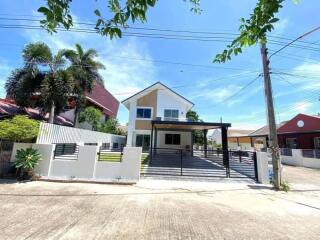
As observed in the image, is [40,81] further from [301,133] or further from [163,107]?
[301,133]

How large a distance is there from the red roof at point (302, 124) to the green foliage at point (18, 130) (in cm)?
2479

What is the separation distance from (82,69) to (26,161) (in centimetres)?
1247

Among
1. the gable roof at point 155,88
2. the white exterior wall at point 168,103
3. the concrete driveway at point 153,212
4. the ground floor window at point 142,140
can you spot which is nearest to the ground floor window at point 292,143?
the gable roof at point 155,88

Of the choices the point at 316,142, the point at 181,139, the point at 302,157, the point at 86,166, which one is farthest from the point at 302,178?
the point at 86,166

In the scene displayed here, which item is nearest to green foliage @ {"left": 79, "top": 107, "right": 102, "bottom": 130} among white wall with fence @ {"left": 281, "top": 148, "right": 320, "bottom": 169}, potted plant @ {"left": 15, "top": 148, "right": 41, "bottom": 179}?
potted plant @ {"left": 15, "top": 148, "right": 41, "bottom": 179}

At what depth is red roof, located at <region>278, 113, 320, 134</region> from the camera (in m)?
20.2

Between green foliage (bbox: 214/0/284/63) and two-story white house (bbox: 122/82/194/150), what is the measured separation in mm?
18381

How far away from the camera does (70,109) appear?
74.2 feet

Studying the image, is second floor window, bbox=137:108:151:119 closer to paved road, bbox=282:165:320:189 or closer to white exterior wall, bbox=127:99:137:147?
white exterior wall, bbox=127:99:137:147

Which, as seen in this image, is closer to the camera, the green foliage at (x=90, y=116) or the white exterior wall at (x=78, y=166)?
the white exterior wall at (x=78, y=166)

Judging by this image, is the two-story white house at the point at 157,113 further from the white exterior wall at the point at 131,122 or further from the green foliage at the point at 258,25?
the green foliage at the point at 258,25

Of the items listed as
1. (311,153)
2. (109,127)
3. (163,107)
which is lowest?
(311,153)

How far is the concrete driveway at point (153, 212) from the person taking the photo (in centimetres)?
411

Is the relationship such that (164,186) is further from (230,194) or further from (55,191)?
(55,191)
